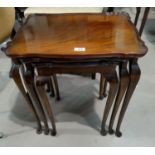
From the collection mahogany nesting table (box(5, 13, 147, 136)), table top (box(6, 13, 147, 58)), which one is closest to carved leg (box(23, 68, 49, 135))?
mahogany nesting table (box(5, 13, 147, 136))

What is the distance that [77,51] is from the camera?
844 millimetres

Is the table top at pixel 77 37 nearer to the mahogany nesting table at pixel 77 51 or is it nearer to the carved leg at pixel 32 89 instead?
the mahogany nesting table at pixel 77 51

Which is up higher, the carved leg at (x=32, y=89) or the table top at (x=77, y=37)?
the table top at (x=77, y=37)

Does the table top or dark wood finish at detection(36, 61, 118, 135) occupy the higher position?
the table top

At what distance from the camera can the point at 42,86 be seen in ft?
3.17

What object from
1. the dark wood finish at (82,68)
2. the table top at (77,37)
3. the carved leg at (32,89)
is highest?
the table top at (77,37)

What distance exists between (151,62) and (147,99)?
43 centimetres

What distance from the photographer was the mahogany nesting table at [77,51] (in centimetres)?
84

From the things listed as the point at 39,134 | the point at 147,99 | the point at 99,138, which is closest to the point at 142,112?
the point at 147,99

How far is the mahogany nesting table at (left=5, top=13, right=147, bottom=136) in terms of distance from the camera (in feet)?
2.77

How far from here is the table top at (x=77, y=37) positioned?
839 millimetres

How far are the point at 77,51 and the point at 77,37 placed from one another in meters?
0.11

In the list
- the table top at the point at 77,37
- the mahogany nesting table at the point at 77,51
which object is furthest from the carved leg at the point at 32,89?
the table top at the point at 77,37

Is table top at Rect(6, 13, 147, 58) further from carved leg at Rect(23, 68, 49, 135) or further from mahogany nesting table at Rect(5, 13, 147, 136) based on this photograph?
carved leg at Rect(23, 68, 49, 135)
